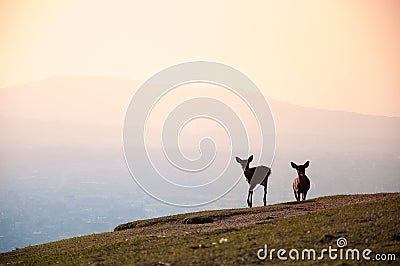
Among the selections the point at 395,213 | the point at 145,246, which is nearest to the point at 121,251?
the point at 145,246

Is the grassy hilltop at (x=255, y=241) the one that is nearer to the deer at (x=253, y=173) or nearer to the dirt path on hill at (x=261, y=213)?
the dirt path on hill at (x=261, y=213)

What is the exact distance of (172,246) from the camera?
1135 inches

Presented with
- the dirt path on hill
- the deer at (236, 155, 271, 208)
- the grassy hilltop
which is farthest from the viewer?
the deer at (236, 155, 271, 208)

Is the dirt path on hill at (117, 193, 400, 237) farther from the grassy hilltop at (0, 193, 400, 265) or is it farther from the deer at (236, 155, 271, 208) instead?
the deer at (236, 155, 271, 208)

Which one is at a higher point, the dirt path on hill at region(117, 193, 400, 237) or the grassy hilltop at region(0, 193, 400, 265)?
the dirt path on hill at region(117, 193, 400, 237)

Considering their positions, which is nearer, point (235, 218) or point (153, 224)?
point (235, 218)

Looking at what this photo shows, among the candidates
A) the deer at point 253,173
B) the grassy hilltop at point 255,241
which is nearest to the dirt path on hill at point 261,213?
the grassy hilltop at point 255,241

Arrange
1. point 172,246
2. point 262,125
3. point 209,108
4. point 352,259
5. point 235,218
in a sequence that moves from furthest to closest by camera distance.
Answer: point 209,108
point 262,125
point 235,218
point 172,246
point 352,259

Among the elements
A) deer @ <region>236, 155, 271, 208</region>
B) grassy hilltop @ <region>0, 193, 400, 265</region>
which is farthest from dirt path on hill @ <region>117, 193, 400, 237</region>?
deer @ <region>236, 155, 271, 208</region>

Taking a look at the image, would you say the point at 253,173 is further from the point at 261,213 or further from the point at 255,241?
the point at 255,241

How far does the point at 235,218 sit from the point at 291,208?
414 centimetres

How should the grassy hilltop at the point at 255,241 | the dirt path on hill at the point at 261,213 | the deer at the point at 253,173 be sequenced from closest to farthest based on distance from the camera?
the grassy hilltop at the point at 255,241 → the dirt path on hill at the point at 261,213 → the deer at the point at 253,173

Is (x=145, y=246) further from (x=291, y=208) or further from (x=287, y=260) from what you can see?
(x=291, y=208)

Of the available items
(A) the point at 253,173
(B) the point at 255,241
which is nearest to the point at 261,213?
(A) the point at 253,173
